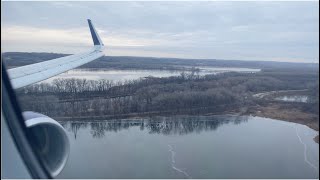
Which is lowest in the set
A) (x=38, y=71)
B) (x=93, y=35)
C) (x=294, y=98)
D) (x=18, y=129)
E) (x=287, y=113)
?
(x=287, y=113)

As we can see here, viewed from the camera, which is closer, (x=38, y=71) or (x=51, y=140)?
(x=51, y=140)

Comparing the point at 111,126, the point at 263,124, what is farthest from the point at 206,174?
the point at 111,126

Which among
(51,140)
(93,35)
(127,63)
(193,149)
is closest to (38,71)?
(51,140)

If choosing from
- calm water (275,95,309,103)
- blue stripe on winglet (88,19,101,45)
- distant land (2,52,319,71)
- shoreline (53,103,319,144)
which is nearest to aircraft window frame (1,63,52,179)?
distant land (2,52,319,71)

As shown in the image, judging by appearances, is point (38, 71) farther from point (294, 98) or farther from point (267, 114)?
point (267, 114)

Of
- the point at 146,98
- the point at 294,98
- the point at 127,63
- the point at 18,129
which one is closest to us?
the point at 18,129

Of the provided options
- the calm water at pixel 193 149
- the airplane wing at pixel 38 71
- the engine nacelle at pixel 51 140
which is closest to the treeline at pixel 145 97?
the calm water at pixel 193 149

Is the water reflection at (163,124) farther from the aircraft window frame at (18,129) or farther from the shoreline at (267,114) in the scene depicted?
the aircraft window frame at (18,129)
